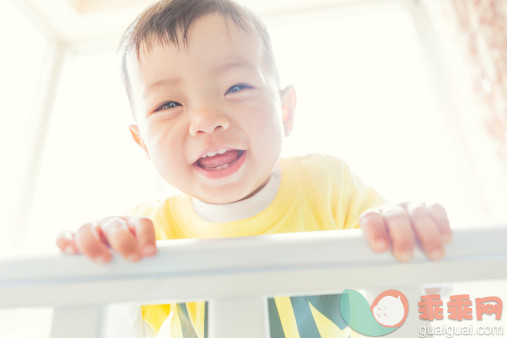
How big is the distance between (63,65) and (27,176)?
2.56ft

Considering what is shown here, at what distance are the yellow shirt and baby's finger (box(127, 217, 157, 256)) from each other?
29 cm

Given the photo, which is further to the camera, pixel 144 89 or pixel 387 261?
pixel 144 89

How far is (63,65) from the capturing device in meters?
2.24

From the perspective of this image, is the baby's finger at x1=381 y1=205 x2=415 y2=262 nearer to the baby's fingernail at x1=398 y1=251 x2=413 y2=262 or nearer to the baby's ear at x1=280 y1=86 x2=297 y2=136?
the baby's fingernail at x1=398 y1=251 x2=413 y2=262

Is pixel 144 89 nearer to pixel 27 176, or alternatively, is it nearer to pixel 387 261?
pixel 387 261

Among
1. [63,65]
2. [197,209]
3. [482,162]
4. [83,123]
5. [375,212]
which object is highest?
[63,65]

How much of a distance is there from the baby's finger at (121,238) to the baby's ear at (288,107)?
497 mm

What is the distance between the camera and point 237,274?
10.4 inches

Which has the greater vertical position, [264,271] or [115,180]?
[115,180]

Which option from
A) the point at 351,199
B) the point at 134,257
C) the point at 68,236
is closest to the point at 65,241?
the point at 68,236

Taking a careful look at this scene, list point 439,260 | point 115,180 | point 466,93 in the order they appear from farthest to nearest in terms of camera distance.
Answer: point 115,180, point 466,93, point 439,260

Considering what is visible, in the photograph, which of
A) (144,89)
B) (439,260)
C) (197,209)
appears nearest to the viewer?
(439,260)

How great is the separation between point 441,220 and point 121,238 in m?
0.29

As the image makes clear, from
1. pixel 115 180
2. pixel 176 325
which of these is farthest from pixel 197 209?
pixel 115 180
